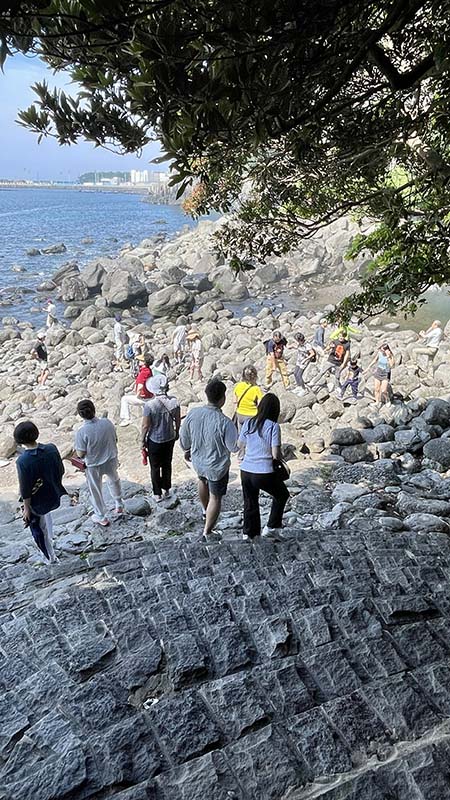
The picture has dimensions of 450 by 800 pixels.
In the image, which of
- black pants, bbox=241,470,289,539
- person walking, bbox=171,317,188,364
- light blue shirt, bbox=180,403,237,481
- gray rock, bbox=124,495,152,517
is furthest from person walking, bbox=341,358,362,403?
light blue shirt, bbox=180,403,237,481

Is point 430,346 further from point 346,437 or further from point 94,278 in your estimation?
point 94,278

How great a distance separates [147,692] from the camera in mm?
3297

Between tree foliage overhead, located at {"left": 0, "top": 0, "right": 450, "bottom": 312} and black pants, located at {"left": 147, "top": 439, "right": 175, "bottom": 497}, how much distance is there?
3054mm

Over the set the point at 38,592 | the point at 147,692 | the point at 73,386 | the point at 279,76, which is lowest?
the point at 73,386

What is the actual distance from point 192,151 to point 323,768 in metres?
3.48

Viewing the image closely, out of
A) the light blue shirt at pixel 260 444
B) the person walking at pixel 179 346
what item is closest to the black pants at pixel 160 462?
the light blue shirt at pixel 260 444

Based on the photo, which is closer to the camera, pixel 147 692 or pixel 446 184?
pixel 147 692

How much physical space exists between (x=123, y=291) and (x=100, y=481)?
79.2ft

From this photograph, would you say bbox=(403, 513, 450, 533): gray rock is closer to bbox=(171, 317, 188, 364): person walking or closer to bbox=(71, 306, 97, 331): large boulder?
bbox=(171, 317, 188, 364): person walking

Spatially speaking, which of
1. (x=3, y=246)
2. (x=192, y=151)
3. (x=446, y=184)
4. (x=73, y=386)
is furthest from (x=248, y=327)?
(x=3, y=246)

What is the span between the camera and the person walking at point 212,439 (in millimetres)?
5348

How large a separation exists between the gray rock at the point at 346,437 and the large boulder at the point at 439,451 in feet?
4.12

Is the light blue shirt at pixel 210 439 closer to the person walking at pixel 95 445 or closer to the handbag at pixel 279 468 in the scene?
the handbag at pixel 279 468

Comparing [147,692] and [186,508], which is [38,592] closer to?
[147,692]
